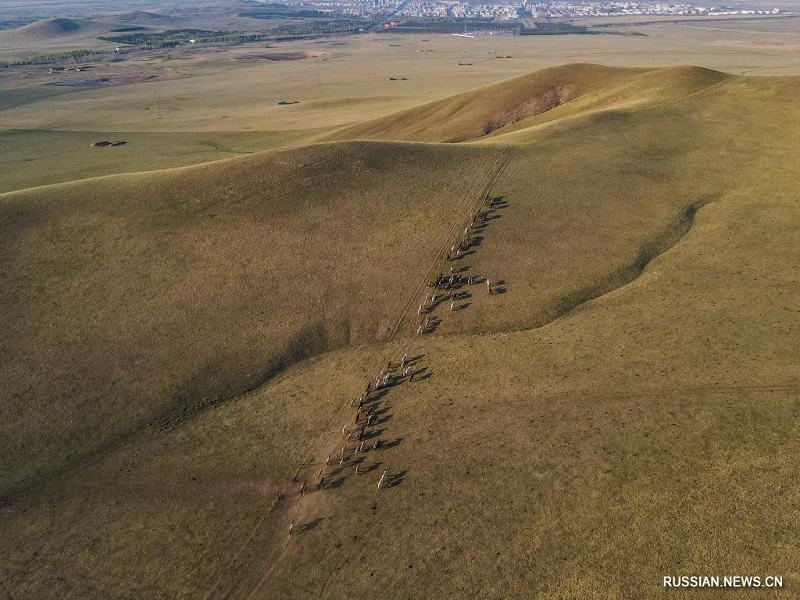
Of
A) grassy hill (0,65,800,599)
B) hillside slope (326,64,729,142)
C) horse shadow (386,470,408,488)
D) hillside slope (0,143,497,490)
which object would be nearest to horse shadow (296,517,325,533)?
grassy hill (0,65,800,599)

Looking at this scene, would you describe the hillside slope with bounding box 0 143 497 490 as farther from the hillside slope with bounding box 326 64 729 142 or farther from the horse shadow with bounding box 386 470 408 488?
the hillside slope with bounding box 326 64 729 142

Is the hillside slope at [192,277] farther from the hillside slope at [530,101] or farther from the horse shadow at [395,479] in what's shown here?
the hillside slope at [530,101]

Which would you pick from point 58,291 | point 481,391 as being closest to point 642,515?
point 481,391

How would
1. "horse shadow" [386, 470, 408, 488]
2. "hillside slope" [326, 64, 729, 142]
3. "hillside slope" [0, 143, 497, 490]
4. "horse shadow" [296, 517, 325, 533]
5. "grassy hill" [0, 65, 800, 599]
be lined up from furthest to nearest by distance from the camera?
"hillside slope" [326, 64, 729, 142] → "hillside slope" [0, 143, 497, 490] → "horse shadow" [386, 470, 408, 488] → "horse shadow" [296, 517, 325, 533] → "grassy hill" [0, 65, 800, 599]

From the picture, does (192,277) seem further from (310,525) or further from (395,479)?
(395,479)

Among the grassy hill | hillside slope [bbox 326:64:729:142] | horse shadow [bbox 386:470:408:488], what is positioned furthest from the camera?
hillside slope [bbox 326:64:729:142]

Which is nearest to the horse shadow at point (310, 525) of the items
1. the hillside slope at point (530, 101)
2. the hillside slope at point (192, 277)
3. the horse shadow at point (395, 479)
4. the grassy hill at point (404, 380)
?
the grassy hill at point (404, 380)

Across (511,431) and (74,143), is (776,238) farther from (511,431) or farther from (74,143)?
(74,143)

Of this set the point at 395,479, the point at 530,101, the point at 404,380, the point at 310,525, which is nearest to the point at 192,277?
the point at 404,380
